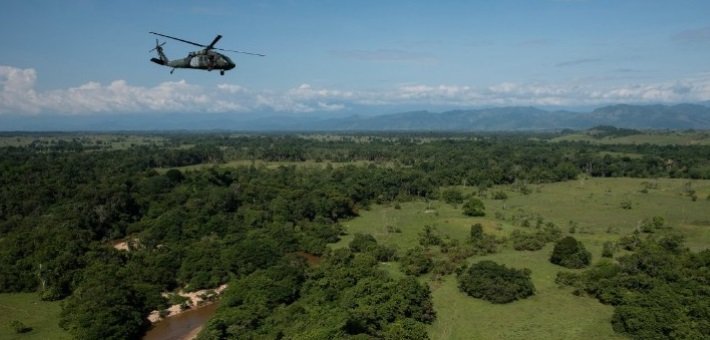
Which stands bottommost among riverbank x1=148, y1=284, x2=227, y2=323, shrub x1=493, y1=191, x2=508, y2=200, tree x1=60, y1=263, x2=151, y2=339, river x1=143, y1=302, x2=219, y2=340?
river x1=143, y1=302, x2=219, y2=340

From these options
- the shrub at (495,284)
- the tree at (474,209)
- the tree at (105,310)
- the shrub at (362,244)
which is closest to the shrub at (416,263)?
the shrub at (362,244)

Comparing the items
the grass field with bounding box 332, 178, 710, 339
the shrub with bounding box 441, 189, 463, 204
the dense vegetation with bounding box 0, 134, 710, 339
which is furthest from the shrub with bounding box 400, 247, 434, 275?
the shrub with bounding box 441, 189, 463, 204

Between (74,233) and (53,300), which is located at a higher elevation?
(74,233)

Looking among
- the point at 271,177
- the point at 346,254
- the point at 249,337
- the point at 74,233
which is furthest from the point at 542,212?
the point at 74,233

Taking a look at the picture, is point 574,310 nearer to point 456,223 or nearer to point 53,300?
point 456,223

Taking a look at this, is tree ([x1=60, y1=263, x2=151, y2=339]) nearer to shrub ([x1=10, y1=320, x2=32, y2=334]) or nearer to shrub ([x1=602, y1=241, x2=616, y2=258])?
shrub ([x1=10, y1=320, x2=32, y2=334])

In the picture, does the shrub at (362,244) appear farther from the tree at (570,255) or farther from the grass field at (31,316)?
the grass field at (31,316)
